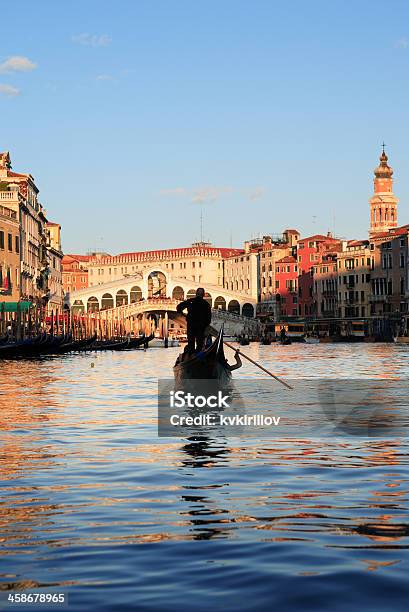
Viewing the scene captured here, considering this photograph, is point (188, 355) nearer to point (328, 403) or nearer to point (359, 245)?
point (328, 403)

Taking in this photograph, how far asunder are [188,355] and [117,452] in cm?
660

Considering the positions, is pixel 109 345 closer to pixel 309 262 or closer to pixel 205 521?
pixel 309 262

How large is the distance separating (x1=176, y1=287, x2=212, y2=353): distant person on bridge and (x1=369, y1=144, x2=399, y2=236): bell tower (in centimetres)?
8585

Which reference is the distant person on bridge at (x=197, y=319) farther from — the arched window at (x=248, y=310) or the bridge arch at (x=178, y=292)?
the bridge arch at (x=178, y=292)

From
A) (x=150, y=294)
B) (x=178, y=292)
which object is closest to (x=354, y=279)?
(x=178, y=292)

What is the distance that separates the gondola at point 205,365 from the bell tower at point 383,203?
8581cm

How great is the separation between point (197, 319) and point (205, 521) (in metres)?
9.82

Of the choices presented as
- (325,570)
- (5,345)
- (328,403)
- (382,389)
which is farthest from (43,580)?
(5,345)

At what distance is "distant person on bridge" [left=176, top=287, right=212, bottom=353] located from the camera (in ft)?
53.1

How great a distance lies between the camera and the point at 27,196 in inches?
2474

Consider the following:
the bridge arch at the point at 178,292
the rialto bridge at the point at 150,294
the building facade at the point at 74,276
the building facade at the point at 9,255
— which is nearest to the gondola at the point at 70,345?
the building facade at the point at 9,255

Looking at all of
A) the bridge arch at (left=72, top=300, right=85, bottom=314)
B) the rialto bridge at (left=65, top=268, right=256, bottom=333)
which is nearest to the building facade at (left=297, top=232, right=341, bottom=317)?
the rialto bridge at (left=65, top=268, right=256, bottom=333)

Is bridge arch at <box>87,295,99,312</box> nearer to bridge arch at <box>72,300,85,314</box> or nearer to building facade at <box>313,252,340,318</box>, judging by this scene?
bridge arch at <box>72,300,85,314</box>

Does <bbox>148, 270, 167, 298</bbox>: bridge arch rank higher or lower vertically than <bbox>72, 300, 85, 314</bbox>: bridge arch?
higher
